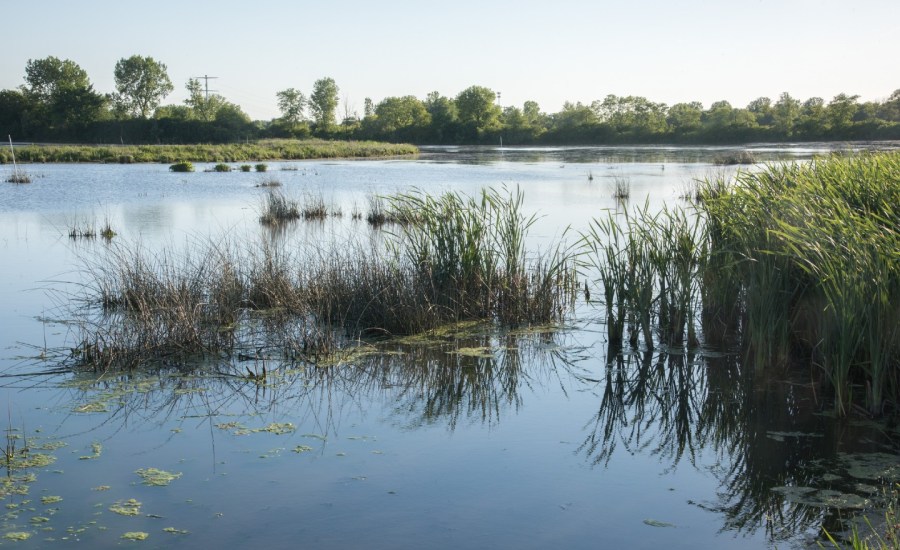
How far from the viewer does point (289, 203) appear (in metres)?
19.5

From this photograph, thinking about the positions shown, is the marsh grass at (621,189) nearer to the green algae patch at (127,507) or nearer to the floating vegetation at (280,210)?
the floating vegetation at (280,210)

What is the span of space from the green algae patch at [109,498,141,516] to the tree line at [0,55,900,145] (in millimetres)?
56614

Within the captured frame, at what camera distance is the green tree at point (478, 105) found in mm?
104369

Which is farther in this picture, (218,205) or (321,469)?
(218,205)

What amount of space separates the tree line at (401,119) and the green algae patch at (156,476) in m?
56.2

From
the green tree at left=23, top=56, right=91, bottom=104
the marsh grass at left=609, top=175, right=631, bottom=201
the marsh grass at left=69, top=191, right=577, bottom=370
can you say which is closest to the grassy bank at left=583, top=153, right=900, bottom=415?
the marsh grass at left=69, top=191, right=577, bottom=370

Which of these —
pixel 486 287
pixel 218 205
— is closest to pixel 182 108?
pixel 218 205

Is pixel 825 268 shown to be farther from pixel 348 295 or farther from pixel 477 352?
pixel 348 295

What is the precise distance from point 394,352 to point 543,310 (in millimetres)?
2046

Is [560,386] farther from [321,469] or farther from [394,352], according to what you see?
[321,469]

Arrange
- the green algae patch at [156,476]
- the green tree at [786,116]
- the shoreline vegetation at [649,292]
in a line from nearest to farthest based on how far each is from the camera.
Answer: the green algae patch at [156,476] → the shoreline vegetation at [649,292] → the green tree at [786,116]

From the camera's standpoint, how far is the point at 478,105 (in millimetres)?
104375

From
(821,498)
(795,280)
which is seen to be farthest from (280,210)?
(821,498)

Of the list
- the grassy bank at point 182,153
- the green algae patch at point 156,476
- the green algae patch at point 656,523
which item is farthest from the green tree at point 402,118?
the green algae patch at point 656,523
